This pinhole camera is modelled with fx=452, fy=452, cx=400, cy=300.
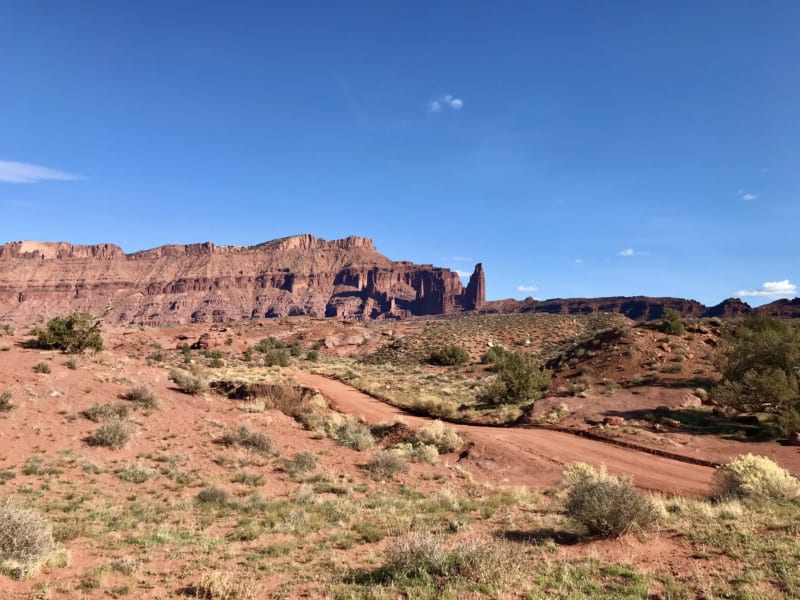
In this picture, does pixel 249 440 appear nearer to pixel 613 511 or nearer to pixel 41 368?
pixel 41 368

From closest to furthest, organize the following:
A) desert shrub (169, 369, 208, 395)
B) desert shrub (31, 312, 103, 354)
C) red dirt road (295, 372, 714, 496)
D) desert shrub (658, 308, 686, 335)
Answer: red dirt road (295, 372, 714, 496)
desert shrub (169, 369, 208, 395)
desert shrub (31, 312, 103, 354)
desert shrub (658, 308, 686, 335)

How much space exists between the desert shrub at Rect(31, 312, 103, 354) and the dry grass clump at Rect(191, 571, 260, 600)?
21151 millimetres

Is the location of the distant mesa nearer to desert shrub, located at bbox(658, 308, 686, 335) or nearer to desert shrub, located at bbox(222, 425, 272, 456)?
desert shrub, located at bbox(658, 308, 686, 335)

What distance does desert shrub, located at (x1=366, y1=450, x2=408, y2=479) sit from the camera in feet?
46.0

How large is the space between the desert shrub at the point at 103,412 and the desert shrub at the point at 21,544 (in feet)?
30.9

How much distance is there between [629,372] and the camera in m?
29.5

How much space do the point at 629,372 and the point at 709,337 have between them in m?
9.89

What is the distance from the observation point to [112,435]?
14.0 meters

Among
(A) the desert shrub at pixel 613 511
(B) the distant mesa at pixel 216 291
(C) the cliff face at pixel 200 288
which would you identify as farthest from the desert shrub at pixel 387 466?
(C) the cliff face at pixel 200 288

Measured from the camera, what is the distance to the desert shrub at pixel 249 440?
15508 mm

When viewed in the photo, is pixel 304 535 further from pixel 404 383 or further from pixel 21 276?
pixel 21 276

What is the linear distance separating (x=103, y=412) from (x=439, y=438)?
12.2 m

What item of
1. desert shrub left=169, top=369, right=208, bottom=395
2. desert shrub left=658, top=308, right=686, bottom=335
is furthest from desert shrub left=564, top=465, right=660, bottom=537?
desert shrub left=658, top=308, right=686, bottom=335

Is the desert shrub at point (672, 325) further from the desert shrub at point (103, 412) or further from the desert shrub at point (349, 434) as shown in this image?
the desert shrub at point (103, 412)
